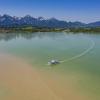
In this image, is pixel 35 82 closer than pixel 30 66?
Yes

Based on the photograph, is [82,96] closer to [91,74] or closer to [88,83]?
[88,83]

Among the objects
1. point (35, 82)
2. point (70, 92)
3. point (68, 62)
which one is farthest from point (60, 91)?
point (68, 62)

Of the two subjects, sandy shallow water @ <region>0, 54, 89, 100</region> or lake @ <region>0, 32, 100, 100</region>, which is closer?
sandy shallow water @ <region>0, 54, 89, 100</region>

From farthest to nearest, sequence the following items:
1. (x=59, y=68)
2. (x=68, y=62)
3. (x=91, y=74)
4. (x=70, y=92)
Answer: (x=68, y=62)
(x=59, y=68)
(x=91, y=74)
(x=70, y=92)

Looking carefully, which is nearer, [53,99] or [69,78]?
[53,99]

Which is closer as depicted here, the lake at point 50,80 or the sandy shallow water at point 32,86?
the sandy shallow water at point 32,86

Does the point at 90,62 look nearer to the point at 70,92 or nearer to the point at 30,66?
the point at 30,66

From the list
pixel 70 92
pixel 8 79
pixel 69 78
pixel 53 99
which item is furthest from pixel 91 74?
pixel 8 79

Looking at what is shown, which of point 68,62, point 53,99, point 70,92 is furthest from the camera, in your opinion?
point 68,62

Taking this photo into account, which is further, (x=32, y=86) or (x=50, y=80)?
(x=50, y=80)
